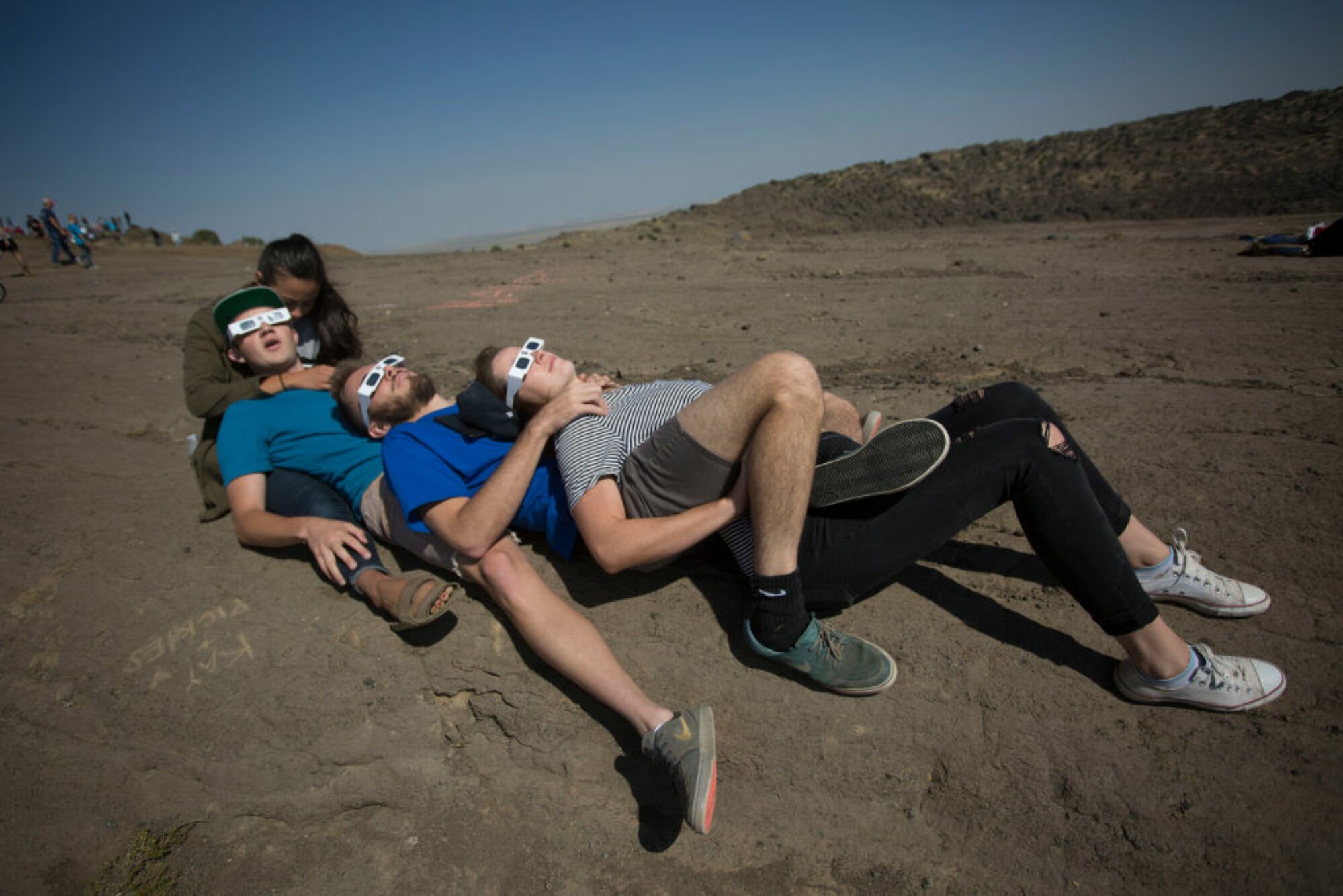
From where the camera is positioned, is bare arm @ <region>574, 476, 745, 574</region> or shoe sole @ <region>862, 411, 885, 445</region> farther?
shoe sole @ <region>862, 411, 885, 445</region>

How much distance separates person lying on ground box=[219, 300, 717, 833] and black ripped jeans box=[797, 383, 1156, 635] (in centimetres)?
64

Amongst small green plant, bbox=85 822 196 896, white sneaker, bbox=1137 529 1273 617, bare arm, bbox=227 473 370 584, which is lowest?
small green plant, bbox=85 822 196 896

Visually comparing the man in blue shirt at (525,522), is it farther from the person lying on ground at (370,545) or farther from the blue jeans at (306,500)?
the blue jeans at (306,500)

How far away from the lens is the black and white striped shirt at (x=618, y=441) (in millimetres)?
2221

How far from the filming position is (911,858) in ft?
5.79

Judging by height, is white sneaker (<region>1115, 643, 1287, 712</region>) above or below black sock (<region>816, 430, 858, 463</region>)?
below

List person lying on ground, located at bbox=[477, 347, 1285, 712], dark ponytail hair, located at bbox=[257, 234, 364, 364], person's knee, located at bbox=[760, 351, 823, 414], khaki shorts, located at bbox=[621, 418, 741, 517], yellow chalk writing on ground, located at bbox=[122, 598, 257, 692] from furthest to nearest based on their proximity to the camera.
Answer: dark ponytail hair, located at bbox=[257, 234, 364, 364], yellow chalk writing on ground, located at bbox=[122, 598, 257, 692], khaki shorts, located at bbox=[621, 418, 741, 517], person's knee, located at bbox=[760, 351, 823, 414], person lying on ground, located at bbox=[477, 347, 1285, 712]

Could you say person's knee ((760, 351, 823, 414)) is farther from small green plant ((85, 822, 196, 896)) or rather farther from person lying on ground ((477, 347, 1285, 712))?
small green plant ((85, 822, 196, 896))

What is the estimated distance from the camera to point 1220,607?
225 centimetres

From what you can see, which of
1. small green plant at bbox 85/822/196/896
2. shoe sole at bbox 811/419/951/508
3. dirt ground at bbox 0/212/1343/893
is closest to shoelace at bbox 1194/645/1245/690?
dirt ground at bbox 0/212/1343/893

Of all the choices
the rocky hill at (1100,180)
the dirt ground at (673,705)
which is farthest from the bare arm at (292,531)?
the rocky hill at (1100,180)

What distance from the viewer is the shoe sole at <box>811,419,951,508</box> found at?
1938mm

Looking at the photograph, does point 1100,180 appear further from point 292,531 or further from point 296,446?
point 292,531

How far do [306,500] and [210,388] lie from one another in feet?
3.08
